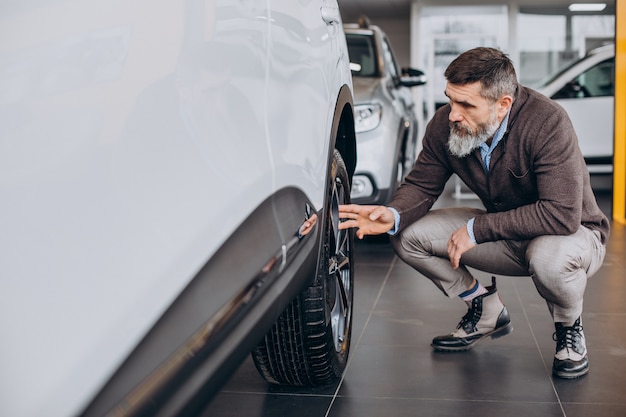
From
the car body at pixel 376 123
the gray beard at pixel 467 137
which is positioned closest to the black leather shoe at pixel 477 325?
the gray beard at pixel 467 137

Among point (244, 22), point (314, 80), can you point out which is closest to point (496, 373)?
point (314, 80)

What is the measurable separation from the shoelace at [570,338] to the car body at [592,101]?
6895 millimetres

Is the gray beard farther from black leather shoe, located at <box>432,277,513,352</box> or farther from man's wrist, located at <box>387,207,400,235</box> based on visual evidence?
black leather shoe, located at <box>432,277,513,352</box>

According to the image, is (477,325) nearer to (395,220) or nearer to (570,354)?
(570,354)

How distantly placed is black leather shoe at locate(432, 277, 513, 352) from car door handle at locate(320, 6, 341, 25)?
53.3 inches

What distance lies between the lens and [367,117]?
5.41m

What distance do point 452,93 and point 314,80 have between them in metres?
0.99

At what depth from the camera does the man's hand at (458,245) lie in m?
2.83

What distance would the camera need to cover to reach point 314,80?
6.10 feet

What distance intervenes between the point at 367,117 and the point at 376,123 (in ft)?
0.23

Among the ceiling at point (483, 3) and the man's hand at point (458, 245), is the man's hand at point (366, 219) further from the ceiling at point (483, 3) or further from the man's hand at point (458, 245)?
the ceiling at point (483, 3)

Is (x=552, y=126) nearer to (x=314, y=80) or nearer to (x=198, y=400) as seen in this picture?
(x=314, y=80)

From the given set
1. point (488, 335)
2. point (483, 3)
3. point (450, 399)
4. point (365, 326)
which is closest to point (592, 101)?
point (365, 326)

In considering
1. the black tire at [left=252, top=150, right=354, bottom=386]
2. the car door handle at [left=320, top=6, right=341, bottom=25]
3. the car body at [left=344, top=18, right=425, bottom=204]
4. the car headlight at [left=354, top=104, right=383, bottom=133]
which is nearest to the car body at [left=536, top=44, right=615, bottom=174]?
the car body at [left=344, top=18, right=425, bottom=204]
